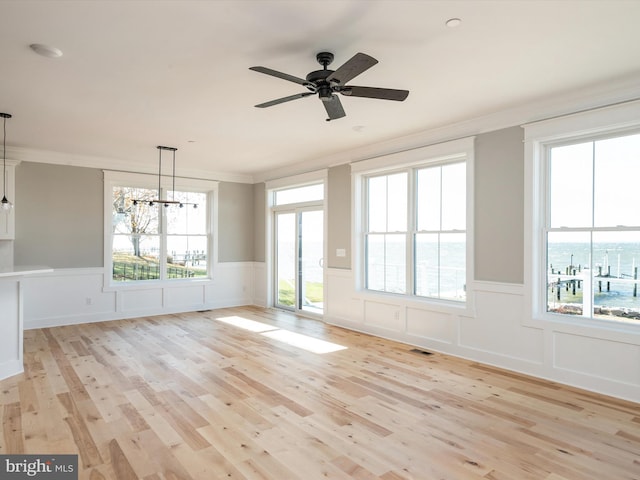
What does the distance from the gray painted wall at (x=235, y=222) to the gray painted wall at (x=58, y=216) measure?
2.20 meters

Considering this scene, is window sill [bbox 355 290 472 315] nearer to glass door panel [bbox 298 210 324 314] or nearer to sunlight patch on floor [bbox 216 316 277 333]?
glass door panel [bbox 298 210 324 314]

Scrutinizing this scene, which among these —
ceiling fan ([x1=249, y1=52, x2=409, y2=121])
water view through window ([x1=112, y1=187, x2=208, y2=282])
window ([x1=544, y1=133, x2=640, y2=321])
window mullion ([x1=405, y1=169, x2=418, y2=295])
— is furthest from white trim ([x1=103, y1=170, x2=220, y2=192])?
window ([x1=544, y1=133, x2=640, y2=321])

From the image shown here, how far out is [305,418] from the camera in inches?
120

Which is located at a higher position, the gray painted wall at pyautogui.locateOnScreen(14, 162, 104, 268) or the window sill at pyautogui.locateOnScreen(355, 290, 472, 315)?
the gray painted wall at pyautogui.locateOnScreen(14, 162, 104, 268)

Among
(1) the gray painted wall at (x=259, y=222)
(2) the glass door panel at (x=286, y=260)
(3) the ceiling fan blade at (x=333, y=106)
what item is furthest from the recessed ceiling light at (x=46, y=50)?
(1) the gray painted wall at (x=259, y=222)

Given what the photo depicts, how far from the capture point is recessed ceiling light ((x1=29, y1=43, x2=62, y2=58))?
9.14 feet

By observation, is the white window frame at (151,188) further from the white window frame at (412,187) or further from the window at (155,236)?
the white window frame at (412,187)

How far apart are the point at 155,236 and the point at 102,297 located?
1.36m

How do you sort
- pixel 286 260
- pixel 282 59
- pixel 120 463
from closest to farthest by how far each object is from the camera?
pixel 120 463 < pixel 282 59 < pixel 286 260

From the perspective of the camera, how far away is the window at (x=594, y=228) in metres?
3.56

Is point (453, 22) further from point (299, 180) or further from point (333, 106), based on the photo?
point (299, 180)

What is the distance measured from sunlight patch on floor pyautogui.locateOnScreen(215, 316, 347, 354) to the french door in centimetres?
110

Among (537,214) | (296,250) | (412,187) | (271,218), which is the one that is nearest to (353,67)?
(537,214)

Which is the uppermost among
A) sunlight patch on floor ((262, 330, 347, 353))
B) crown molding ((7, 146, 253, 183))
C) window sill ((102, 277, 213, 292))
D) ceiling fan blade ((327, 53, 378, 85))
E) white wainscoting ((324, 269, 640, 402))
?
crown molding ((7, 146, 253, 183))
